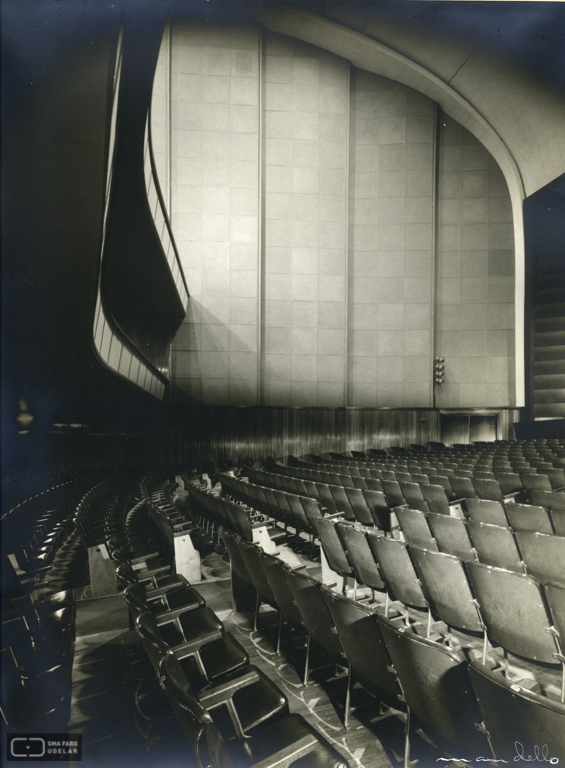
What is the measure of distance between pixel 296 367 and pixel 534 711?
13.5 m

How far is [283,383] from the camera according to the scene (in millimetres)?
14719

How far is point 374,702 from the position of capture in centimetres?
245

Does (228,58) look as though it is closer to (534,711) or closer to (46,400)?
(46,400)

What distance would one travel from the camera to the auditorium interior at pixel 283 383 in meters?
2.15

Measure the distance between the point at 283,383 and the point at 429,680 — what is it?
13.0 meters

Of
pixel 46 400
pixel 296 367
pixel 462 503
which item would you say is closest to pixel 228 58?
pixel 296 367

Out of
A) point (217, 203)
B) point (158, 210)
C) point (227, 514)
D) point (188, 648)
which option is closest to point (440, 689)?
point (188, 648)

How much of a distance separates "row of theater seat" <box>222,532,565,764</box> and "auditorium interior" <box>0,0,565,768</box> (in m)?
0.01

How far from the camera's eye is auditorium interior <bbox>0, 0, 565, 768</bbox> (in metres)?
2.15

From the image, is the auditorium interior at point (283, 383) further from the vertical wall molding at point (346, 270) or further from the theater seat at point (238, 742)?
the vertical wall molding at point (346, 270)

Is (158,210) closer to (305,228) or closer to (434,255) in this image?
(305,228)

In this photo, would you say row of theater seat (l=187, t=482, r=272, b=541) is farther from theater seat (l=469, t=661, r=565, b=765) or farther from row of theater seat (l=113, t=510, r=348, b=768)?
theater seat (l=469, t=661, r=565, b=765)

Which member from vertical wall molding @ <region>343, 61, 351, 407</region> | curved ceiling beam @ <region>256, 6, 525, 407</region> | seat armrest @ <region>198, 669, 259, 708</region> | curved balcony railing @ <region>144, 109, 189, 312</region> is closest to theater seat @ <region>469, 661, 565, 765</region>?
seat armrest @ <region>198, 669, 259, 708</region>

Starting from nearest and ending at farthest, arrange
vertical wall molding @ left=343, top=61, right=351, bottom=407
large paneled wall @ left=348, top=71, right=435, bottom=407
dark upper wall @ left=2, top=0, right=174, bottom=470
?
dark upper wall @ left=2, top=0, right=174, bottom=470 < vertical wall molding @ left=343, top=61, right=351, bottom=407 < large paneled wall @ left=348, top=71, right=435, bottom=407
